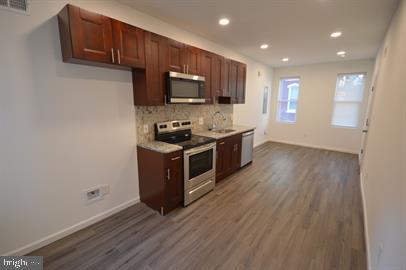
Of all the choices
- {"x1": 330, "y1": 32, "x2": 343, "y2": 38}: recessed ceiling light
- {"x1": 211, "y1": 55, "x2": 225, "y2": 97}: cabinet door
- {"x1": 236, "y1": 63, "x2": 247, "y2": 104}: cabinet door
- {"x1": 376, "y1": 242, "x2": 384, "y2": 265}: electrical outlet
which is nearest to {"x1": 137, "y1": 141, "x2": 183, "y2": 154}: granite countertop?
{"x1": 211, "y1": 55, "x2": 225, "y2": 97}: cabinet door

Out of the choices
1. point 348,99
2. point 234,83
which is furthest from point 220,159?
point 348,99

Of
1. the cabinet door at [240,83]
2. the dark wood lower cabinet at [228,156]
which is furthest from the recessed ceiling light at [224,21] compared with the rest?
the dark wood lower cabinet at [228,156]

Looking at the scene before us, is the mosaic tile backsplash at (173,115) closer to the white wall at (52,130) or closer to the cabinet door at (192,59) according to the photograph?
the white wall at (52,130)

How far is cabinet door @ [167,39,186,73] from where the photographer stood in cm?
256

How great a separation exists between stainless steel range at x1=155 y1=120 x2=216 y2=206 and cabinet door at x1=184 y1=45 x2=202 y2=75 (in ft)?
2.76

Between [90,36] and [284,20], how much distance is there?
8.25ft

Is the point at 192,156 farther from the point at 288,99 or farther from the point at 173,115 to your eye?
the point at 288,99

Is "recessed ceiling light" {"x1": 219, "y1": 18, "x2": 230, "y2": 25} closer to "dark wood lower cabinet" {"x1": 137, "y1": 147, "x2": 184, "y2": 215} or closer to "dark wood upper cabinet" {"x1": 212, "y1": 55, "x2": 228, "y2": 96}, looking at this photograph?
"dark wood upper cabinet" {"x1": 212, "y1": 55, "x2": 228, "y2": 96}

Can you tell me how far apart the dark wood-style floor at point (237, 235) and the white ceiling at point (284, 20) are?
8.72 feet

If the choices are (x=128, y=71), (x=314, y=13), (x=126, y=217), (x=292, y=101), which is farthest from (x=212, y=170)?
(x=292, y=101)

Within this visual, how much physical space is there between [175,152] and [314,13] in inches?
101

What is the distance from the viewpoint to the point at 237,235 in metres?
2.15

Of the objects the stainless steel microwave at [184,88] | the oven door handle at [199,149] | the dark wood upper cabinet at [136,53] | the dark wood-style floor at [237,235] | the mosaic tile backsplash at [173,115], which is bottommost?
the dark wood-style floor at [237,235]

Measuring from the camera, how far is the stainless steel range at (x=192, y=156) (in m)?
2.67
